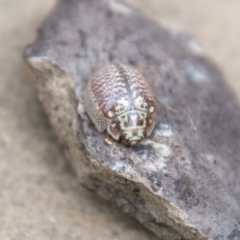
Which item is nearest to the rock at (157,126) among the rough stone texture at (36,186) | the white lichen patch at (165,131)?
the white lichen patch at (165,131)

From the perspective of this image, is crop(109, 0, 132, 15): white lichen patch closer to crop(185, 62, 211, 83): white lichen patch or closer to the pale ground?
crop(185, 62, 211, 83): white lichen patch

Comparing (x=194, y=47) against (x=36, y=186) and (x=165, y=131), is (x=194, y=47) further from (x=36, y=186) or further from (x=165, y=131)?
(x=36, y=186)

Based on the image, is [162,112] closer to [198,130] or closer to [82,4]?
[198,130]

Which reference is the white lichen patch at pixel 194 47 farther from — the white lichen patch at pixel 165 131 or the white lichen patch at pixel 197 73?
the white lichen patch at pixel 165 131

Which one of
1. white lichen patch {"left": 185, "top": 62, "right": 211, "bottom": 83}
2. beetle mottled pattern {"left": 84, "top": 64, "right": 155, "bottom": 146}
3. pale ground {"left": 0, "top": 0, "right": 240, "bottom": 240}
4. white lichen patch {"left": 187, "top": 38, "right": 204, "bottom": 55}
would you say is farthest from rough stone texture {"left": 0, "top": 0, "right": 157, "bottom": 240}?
white lichen patch {"left": 187, "top": 38, "right": 204, "bottom": 55}

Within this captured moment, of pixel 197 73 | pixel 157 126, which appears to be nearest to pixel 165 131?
pixel 157 126

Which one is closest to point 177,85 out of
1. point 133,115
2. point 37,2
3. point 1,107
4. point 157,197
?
point 133,115
